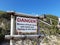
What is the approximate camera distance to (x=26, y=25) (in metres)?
6.28

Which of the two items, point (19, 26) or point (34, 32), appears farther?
point (34, 32)

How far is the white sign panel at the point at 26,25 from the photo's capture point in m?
6.09

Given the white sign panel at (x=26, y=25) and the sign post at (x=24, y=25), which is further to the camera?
the white sign panel at (x=26, y=25)

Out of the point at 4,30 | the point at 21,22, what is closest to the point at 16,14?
the point at 21,22

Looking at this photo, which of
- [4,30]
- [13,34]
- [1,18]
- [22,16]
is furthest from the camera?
[1,18]

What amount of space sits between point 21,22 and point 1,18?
9.55 metres

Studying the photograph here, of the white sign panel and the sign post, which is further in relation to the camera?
the white sign panel

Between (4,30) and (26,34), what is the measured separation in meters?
6.03

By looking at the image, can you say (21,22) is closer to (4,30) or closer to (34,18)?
(34,18)

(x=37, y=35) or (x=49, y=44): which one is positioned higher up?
(x=37, y=35)

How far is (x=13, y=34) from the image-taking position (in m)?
6.00

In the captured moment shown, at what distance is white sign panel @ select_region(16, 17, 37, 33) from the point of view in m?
6.09

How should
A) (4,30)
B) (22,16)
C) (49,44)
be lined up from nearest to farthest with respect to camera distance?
1. (22,16)
2. (49,44)
3. (4,30)

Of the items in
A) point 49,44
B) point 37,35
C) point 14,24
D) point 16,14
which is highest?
point 16,14
